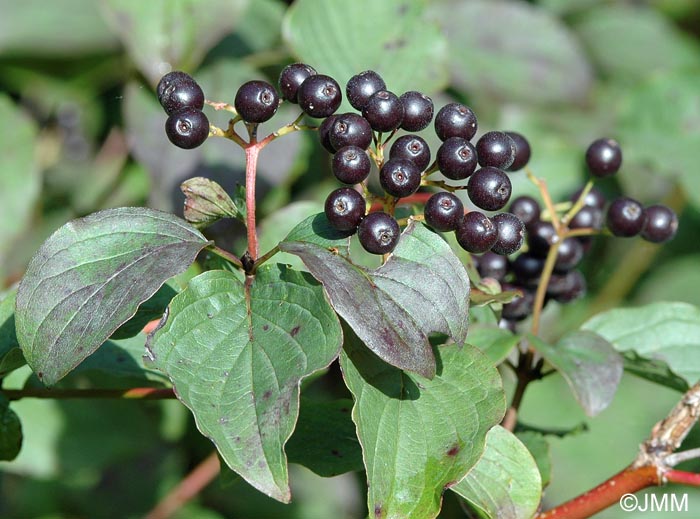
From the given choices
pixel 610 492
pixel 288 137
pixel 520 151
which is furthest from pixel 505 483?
pixel 288 137

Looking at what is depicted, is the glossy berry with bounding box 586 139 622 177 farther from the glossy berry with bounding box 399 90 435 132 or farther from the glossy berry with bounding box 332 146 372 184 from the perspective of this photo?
the glossy berry with bounding box 332 146 372 184

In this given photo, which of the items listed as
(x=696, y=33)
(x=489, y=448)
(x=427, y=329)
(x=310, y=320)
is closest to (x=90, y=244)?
(x=310, y=320)

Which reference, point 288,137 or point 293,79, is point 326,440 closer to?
point 293,79

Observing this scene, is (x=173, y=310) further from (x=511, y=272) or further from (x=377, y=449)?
(x=511, y=272)

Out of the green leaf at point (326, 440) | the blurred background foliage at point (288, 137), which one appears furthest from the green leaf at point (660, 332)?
the blurred background foliage at point (288, 137)

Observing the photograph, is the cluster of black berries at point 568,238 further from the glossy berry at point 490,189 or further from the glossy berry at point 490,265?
the glossy berry at point 490,189

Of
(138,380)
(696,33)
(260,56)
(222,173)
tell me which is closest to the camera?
(138,380)
